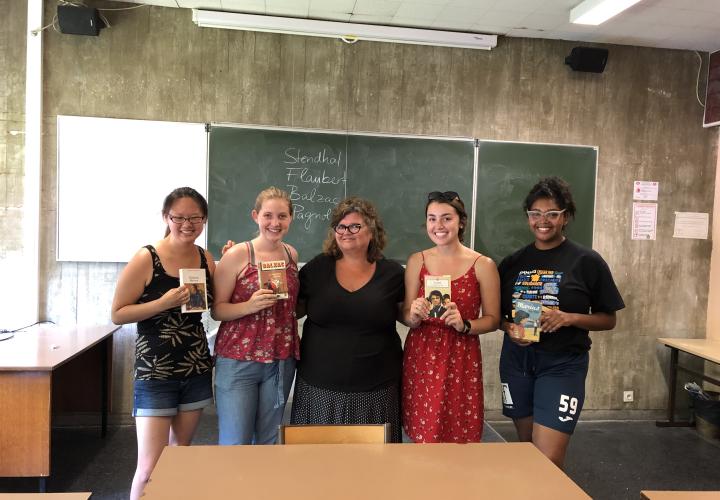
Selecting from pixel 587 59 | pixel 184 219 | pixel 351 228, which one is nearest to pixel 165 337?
pixel 184 219

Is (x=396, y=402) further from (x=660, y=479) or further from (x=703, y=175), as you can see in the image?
(x=703, y=175)

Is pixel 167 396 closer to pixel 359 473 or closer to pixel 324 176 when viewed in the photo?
pixel 359 473

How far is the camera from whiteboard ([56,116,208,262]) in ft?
12.3

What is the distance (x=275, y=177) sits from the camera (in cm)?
398

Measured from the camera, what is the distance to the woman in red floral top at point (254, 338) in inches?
85.9

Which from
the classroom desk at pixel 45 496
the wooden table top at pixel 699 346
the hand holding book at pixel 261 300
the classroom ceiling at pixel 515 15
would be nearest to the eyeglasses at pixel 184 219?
the hand holding book at pixel 261 300

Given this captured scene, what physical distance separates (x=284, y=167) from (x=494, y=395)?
2.61m

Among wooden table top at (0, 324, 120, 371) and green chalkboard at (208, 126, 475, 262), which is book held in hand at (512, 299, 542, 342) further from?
wooden table top at (0, 324, 120, 371)

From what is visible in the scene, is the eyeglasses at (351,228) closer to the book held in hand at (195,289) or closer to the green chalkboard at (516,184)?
the book held in hand at (195,289)

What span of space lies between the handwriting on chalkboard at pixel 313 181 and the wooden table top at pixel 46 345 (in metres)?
1.67

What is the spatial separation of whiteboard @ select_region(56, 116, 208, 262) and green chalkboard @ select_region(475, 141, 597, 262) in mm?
2292

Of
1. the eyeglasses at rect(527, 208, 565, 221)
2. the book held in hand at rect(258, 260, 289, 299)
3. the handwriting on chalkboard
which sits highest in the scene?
the handwriting on chalkboard

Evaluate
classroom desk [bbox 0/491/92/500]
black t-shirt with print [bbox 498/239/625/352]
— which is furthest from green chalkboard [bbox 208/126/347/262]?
classroom desk [bbox 0/491/92/500]

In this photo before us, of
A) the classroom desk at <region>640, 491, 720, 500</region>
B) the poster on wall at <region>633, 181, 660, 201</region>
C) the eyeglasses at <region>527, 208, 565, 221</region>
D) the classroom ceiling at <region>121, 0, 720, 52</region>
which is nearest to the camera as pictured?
the classroom desk at <region>640, 491, 720, 500</region>
